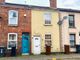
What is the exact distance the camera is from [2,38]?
101 ft

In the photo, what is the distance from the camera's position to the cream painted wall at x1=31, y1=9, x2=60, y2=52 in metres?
33.2

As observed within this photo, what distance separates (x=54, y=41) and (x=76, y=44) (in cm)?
380

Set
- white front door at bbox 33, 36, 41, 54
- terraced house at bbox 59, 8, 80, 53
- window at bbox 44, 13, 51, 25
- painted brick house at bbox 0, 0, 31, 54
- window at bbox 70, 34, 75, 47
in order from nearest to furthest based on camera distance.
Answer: painted brick house at bbox 0, 0, 31, 54
white front door at bbox 33, 36, 41, 54
window at bbox 44, 13, 51, 25
terraced house at bbox 59, 8, 80, 53
window at bbox 70, 34, 75, 47

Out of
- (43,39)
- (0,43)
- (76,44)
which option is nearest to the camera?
(0,43)

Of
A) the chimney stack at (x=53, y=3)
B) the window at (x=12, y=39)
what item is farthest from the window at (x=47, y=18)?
the window at (x=12, y=39)

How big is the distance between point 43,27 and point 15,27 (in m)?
4.18

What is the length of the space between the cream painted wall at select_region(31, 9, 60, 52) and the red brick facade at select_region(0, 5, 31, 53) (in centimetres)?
78

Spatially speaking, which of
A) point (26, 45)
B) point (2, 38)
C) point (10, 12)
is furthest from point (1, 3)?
point (26, 45)

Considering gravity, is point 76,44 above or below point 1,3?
below

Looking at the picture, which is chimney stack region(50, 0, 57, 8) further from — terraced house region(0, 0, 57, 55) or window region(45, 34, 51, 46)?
window region(45, 34, 51, 46)

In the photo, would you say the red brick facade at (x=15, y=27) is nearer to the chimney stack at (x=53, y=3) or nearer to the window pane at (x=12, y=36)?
the window pane at (x=12, y=36)

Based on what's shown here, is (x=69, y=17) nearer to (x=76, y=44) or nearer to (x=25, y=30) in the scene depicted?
(x=76, y=44)

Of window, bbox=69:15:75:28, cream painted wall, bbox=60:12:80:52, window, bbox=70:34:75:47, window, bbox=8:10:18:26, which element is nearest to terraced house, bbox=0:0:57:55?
window, bbox=8:10:18:26

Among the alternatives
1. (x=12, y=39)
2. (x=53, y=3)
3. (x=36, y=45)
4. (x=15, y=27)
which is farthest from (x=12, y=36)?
(x=53, y=3)
